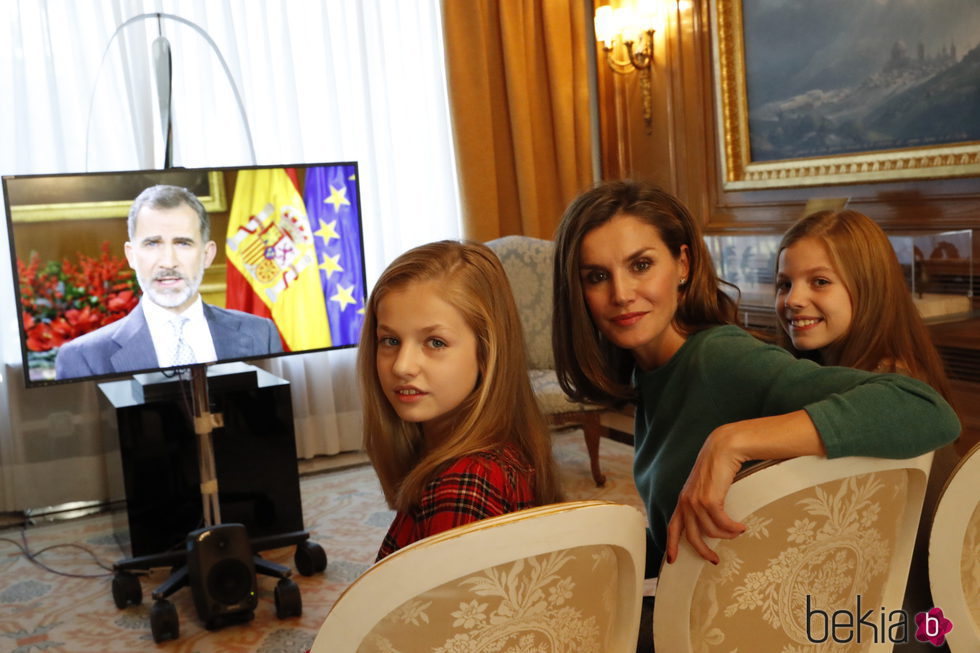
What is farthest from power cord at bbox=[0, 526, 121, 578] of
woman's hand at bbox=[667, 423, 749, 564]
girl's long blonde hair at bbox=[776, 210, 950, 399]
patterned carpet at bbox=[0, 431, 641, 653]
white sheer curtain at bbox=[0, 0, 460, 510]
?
woman's hand at bbox=[667, 423, 749, 564]

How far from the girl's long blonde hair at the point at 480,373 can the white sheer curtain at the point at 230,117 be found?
276cm

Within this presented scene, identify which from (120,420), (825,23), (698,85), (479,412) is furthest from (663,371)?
(698,85)

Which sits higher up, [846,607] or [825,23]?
[825,23]

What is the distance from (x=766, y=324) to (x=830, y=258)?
7.38 feet

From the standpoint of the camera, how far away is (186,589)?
3.16m

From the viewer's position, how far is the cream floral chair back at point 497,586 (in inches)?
30.5

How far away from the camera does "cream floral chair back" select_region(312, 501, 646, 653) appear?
775 mm

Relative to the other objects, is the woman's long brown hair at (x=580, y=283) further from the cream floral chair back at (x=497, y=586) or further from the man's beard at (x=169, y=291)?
the man's beard at (x=169, y=291)

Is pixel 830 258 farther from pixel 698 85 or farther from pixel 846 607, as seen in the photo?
pixel 698 85

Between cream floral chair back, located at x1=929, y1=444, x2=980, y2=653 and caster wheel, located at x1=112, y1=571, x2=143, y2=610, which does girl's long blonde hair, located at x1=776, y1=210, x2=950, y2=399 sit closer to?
cream floral chair back, located at x1=929, y1=444, x2=980, y2=653

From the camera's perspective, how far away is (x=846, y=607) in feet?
3.50

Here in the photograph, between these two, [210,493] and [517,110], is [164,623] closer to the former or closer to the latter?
[210,493]

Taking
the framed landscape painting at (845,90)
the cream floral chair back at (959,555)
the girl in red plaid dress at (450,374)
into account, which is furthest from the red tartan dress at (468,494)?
the framed landscape painting at (845,90)

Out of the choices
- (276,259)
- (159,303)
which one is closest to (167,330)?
(159,303)
